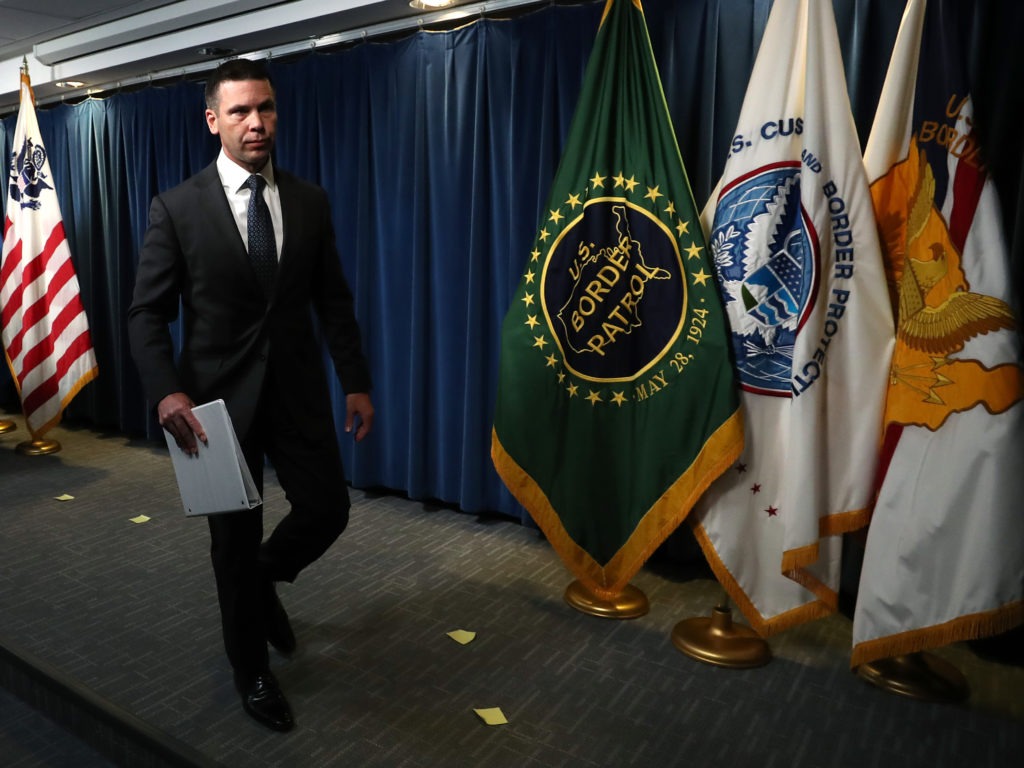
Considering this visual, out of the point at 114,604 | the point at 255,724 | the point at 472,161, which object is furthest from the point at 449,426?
the point at 255,724

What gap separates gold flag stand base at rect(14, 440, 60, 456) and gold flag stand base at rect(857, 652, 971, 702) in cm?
413

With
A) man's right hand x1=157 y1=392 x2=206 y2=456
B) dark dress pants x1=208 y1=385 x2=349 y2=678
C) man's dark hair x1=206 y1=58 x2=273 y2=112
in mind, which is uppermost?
man's dark hair x1=206 y1=58 x2=273 y2=112

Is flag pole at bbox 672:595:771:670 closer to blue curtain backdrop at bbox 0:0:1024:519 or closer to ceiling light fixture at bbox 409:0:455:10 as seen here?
blue curtain backdrop at bbox 0:0:1024:519

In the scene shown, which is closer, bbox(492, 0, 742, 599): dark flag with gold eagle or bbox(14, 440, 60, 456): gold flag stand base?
bbox(492, 0, 742, 599): dark flag with gold eagle

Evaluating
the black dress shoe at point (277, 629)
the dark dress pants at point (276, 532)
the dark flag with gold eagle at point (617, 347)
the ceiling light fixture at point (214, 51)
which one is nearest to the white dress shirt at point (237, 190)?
the dark dress pants at point (276, 532)

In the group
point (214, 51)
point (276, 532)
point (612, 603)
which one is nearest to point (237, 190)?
point (276, 532)

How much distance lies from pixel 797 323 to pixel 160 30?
11.3 ft

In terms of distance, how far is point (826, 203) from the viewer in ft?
6.19

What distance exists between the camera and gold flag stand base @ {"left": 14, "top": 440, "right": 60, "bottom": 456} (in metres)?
4.21

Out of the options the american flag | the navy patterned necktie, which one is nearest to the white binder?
the navy patterned necktie

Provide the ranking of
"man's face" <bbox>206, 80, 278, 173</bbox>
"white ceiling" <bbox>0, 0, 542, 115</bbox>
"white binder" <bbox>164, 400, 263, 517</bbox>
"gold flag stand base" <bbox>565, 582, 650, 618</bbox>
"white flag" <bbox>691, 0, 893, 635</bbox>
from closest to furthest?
1. "white binder" <bbox>164, 400, 263, 517</bbox>
2. "man's face" <bbox>206, 80, 278, 173</bbox>
3. "white flag" <bbox>691, 0, 893, 635</bbox>
4. "gold flag stand base" <bbox>565, 582, 650, 618</bbox>
5. "white ceiling" <bbox>0, 0, 542, 115</bbox>

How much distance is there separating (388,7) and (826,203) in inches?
79.5

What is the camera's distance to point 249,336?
175 cm

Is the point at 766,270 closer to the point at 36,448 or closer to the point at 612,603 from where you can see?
the point at 612,603
